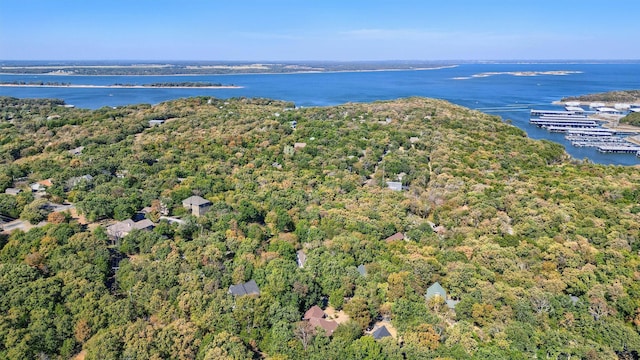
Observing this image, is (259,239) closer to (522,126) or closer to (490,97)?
(522,126)

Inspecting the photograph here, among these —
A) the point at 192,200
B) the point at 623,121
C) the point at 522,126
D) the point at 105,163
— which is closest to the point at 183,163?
the point at 105,163

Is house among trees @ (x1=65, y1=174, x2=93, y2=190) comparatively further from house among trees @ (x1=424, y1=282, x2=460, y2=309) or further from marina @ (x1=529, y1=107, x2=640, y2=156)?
marina @ (x1=529, y1=107, x2=640, y2=156)

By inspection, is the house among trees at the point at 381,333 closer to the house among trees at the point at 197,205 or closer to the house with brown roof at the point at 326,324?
the house with brown roof at the point at 326,324

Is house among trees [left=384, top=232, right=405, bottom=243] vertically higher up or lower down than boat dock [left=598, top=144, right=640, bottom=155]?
higher up

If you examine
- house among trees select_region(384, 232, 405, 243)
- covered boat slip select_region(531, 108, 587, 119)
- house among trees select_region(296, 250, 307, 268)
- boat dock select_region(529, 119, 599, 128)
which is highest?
house among trees select_region(384, 232, 405, 243)

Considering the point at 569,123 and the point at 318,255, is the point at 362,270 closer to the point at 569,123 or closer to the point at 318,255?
the point at 318,255

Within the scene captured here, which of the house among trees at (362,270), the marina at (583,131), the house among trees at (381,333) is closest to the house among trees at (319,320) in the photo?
the house among trees at (381,333)

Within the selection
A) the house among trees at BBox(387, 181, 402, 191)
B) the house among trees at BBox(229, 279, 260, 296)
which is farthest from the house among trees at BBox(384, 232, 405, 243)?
the house among trees at BBox(387, 181, 402, 191)
